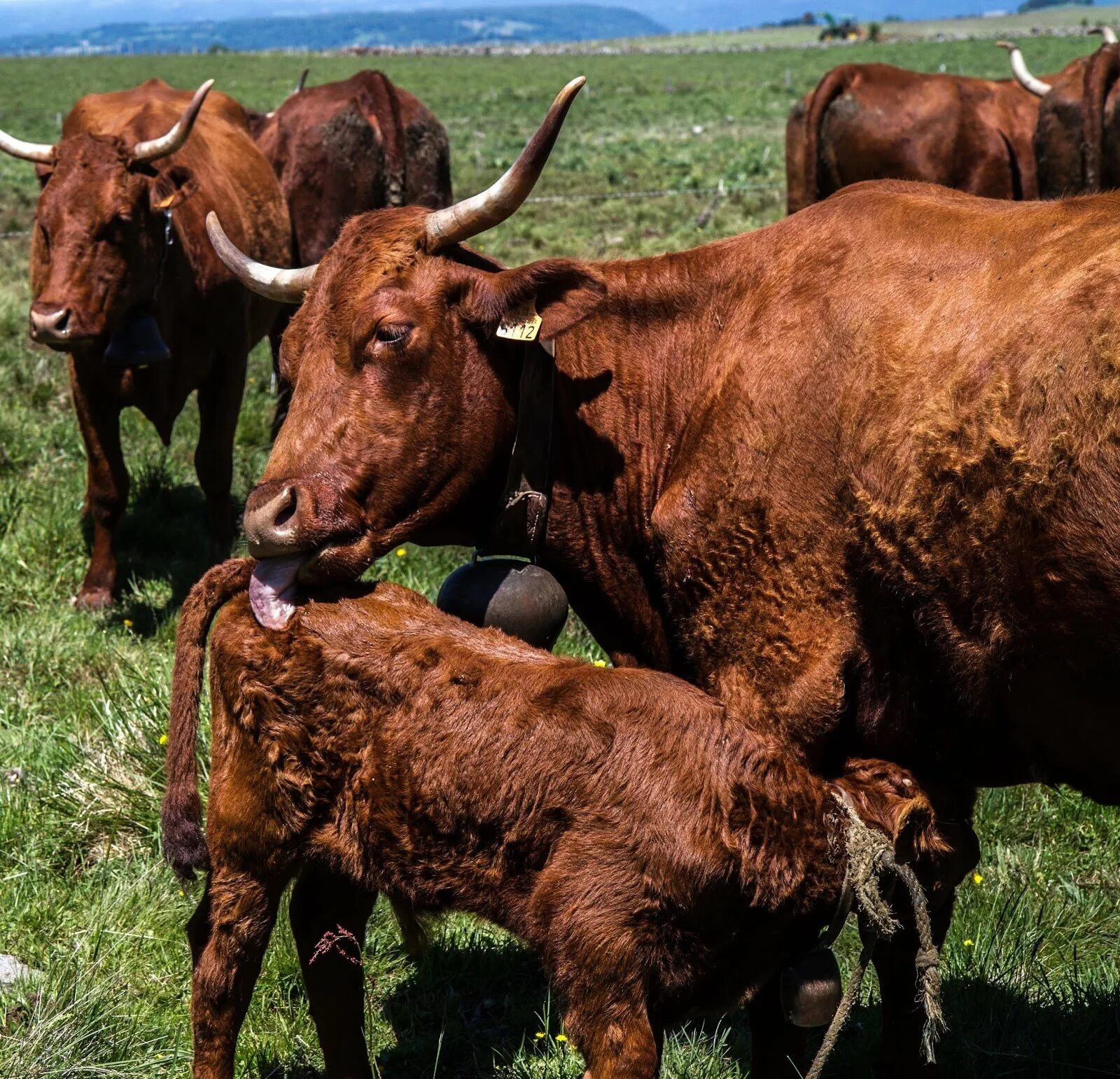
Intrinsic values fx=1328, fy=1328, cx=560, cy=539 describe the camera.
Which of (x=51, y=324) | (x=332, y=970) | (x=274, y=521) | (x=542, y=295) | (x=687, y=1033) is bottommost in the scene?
(x=687, y=1033)

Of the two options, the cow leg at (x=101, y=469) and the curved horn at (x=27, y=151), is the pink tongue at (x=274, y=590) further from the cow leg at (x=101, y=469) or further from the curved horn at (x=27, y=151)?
the curved horn at (x=27, y=151)

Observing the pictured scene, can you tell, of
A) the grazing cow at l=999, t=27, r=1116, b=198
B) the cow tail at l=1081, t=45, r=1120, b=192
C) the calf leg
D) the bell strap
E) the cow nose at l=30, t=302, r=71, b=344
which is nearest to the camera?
the calf leg

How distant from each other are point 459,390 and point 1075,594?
1673 mm

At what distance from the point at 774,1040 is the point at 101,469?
480 cm

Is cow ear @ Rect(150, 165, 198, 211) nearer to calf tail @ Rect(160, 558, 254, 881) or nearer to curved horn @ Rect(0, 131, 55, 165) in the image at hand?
curved horn @ Rect(0, 131, 55, 165)

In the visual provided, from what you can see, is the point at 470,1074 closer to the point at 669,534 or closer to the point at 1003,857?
the point at 669,534

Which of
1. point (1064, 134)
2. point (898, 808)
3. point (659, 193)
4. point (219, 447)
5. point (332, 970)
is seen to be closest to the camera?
point (898, 808)

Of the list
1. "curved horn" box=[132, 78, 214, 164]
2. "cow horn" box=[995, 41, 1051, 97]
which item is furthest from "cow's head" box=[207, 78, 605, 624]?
"cow horn" box=[995, 41, 1051, 97]

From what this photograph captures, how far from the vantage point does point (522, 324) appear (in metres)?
3.53

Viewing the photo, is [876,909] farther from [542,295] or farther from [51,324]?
[51,324]

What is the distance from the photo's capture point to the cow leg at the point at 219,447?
7.12m

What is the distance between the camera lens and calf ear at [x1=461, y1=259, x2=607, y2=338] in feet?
11.6

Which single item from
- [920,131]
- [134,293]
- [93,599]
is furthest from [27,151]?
[920,131]

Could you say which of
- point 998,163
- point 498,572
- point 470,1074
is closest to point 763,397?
point 498,572
